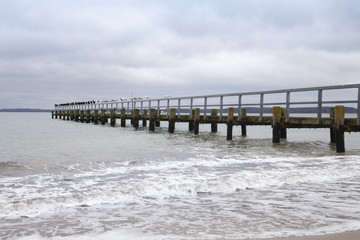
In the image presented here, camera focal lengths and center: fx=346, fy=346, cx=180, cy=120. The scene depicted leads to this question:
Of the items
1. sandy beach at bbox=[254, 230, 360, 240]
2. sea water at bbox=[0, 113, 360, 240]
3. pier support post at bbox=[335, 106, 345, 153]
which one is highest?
pier support post at bbox=[335, 106, 345, 153]

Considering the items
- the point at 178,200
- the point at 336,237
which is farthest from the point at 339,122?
the point at 336,237

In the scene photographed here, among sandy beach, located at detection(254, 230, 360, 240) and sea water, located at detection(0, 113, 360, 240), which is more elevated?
sandy beach, located at detection(254, 230, 360, 240)

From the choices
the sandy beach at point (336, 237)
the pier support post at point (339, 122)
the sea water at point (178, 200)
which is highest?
the pier support post at point (339, 122)

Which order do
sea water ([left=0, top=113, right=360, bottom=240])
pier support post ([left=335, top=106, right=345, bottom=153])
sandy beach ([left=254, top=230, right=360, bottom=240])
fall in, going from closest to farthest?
sandy beach ([left=254, top=230, right=360, bottom=240]) < sea water ([left=0, top=113, right=360, bottom=240]) < pier support post ([left=335, top=106, right=345, bottom=153])

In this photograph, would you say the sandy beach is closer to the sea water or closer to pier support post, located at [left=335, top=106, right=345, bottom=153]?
the sea water

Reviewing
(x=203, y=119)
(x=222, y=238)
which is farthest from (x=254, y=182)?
(x=203, y=119)

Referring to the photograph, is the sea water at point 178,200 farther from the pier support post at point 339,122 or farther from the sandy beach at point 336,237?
the pier support post at point 339,122

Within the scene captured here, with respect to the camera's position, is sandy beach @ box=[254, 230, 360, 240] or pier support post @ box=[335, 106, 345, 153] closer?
sandy beach @ box=[254, 230, 360, 240]

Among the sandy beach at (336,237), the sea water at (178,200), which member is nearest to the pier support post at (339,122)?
the sea water at (178,200)

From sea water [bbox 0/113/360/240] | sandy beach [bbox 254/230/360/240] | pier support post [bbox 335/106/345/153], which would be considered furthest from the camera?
pier support post [bbox 335/106/345/153]

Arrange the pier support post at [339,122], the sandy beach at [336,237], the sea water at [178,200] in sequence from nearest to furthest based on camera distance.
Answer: the sandy beach at [336,237]
the sea water at [178,200]
the pier support post at [339,122]

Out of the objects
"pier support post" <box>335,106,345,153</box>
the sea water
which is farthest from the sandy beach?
"pier support post" <box>335,106,345,153</box>

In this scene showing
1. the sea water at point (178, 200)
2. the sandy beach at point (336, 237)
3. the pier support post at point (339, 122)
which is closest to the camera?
Result: the sandy beach at point (336, 237)

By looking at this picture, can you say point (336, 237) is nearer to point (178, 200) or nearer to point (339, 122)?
point (178, 200)
